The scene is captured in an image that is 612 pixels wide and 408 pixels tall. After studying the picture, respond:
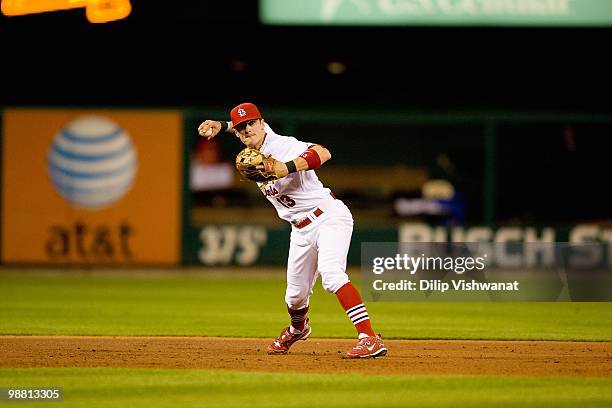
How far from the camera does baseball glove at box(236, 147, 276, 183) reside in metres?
8.79

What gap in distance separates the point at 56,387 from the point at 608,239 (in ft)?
48.0

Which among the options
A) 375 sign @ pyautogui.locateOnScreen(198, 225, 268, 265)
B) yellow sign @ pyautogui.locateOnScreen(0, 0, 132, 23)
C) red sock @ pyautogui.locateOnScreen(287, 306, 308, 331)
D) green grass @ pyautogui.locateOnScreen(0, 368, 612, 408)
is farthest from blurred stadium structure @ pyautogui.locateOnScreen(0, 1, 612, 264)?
green grass @ pyautogui.locateOnScreen(0, 368, 612, 408)

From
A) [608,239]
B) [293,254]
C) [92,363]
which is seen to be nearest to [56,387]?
[92,363]

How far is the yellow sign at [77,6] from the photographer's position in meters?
9.17

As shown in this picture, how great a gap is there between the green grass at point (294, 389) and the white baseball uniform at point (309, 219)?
1022mm

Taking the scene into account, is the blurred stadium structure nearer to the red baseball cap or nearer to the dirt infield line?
the dirt infield line

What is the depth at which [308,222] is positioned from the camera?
30.7ft

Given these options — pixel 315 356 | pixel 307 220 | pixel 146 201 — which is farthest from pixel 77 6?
pixel 146 201

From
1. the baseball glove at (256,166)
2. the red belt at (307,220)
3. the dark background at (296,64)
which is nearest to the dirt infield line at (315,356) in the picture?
the red belt at (307,220)

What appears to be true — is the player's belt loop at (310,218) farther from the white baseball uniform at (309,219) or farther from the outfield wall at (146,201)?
the outfield wall at (146,201)

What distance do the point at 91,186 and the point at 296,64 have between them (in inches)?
181

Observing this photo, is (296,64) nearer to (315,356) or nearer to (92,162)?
(92,162)

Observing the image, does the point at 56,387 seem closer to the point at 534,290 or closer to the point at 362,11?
the point at 534,290

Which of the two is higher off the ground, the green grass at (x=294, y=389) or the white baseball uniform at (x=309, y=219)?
the white baseball uniform at (x=309, y=219)
